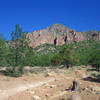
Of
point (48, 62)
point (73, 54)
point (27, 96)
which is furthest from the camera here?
point (48, 62)

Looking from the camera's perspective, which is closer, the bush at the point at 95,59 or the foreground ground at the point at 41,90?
the foreground ground at the point at 41,90

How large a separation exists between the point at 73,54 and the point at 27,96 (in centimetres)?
3562

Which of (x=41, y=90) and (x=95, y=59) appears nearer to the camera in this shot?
(x=41, y=90)

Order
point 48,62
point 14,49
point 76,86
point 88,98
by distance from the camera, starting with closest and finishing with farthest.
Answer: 1. point 88,98
2. point 76,86
3. point 14,49
4. point 48,62

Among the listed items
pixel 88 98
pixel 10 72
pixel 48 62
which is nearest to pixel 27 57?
pixel 10 72

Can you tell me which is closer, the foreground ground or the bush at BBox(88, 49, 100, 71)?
the foreground ground

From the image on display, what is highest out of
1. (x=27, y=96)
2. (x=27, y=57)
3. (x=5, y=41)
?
(x=5, y=41)

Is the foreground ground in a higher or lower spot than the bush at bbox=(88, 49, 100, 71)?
lower

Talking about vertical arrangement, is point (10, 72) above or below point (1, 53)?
below

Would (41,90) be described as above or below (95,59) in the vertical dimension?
below

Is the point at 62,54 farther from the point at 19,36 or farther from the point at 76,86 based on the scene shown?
the point at 76,86

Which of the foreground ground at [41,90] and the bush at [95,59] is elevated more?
the bush at [95,59]

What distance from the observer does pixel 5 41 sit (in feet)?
76.8

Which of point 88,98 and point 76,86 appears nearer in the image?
point 88,98
